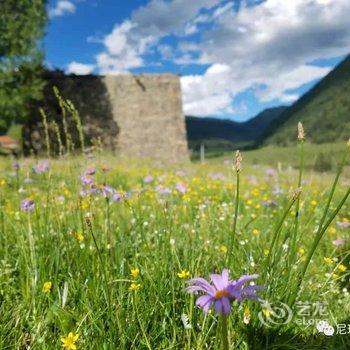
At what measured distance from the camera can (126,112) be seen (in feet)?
103

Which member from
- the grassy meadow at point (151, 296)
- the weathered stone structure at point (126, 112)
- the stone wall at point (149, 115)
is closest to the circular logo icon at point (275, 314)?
the grassy meadow at point (151, 296)

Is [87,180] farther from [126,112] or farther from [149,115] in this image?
[149,115]

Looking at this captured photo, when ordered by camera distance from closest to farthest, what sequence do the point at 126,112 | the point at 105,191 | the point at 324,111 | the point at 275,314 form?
the point at 275,314
the point at 105,191
the point at 126,112
the point at 324,111

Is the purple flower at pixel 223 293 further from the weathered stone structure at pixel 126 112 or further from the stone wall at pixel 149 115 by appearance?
the stone wall at pixel 149 115

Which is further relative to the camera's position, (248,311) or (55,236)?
(55,236)

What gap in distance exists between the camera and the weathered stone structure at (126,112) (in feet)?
98.9

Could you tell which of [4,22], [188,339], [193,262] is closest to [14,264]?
[193,262]

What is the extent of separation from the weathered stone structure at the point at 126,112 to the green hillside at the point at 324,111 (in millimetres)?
95542

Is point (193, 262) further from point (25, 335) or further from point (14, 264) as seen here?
point (14, 264)

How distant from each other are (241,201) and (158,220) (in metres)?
2.54

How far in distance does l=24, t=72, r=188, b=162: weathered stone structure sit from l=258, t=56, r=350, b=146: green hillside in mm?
95542

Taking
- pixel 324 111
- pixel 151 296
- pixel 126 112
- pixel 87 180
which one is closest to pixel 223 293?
pixel 151 296

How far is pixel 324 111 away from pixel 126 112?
422 feet

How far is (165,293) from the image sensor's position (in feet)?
Answer: 9.51
